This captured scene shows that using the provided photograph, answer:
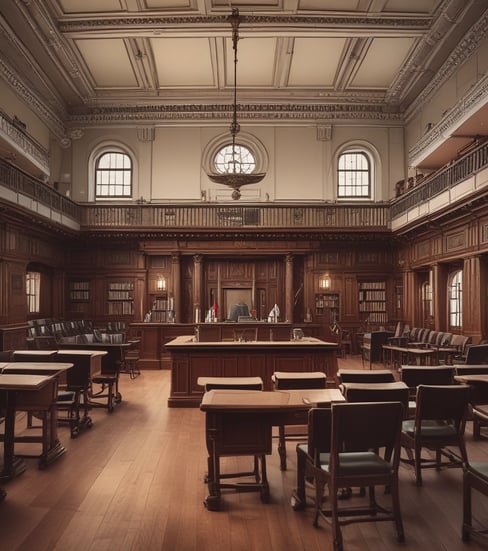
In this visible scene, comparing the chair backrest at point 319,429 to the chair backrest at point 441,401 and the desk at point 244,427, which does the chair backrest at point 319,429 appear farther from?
the chair backrest at point 441,401

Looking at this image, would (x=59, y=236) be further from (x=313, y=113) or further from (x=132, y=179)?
(x=313, y=113)

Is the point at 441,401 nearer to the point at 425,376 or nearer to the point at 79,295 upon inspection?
the point at 425,376

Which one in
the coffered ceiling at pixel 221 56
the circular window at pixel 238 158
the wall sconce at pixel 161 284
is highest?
the coffered ceiling at pixel 221 56

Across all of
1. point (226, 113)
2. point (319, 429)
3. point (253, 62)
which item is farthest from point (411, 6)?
point (319, 429)

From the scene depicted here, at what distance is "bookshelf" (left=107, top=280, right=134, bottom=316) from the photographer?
14.9 meters

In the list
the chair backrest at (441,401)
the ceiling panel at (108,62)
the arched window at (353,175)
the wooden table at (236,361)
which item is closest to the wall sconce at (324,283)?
the arched window at (353,175)

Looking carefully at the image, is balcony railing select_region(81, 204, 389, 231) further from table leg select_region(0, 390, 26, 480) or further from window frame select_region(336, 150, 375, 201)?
table leg select_region(0, 390, 26, 480)

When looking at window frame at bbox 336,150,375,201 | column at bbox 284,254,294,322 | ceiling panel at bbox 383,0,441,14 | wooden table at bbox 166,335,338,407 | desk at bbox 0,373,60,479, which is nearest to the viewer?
desk at bbox 0,373,60,479

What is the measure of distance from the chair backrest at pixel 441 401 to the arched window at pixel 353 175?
12.3 meters

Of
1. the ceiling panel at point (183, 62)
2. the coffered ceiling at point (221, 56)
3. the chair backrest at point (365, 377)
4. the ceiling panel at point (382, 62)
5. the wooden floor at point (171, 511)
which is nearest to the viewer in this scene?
the wooden floor at point (171, 511)

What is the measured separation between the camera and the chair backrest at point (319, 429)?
336 cm

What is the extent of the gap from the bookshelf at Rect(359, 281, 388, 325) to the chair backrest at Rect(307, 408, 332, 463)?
12.1m

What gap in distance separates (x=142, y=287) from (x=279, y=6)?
7.92 m

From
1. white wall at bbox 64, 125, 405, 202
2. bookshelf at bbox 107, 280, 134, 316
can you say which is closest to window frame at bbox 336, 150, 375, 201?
white wall at bbox 64, 125, 405, 202
